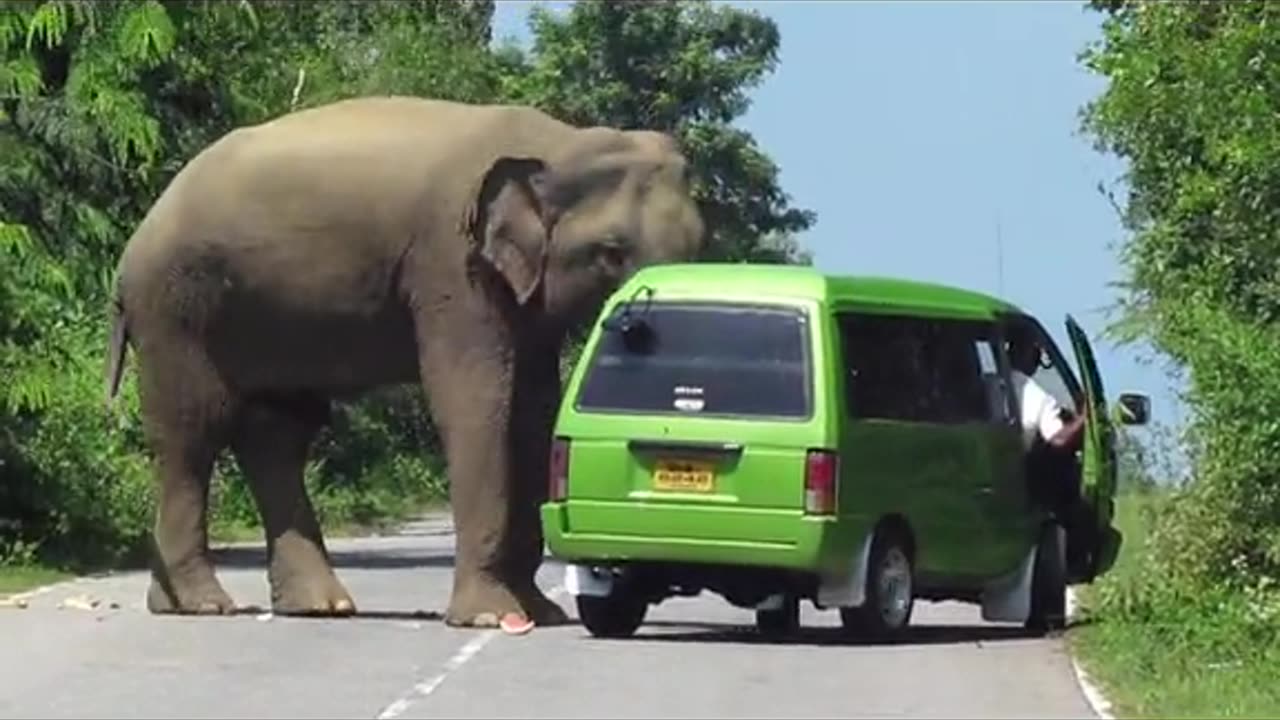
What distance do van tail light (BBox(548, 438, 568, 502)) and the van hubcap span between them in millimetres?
2021

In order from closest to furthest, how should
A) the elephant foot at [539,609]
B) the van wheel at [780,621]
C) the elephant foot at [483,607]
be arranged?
the elephant foot at [483,607] < the van wheel at [780,621] < the elephant foot at [539,609]

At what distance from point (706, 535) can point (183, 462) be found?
548 cm

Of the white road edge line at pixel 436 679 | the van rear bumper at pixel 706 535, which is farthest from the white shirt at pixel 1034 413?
the white road edge line at pixel 436 679

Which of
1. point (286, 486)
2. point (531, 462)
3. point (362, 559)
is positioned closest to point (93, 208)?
point (362, 559)

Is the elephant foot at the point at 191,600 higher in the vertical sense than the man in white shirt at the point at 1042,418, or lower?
lower

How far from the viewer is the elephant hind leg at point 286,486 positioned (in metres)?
24.8

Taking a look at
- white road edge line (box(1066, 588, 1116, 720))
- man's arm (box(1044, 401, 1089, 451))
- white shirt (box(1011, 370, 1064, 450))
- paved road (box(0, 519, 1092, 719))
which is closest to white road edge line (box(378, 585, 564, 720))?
paved road (box(0, 519, 1092, 719))

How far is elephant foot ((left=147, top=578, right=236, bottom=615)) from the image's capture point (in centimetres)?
2481

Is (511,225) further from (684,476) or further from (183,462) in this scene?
(183,462)

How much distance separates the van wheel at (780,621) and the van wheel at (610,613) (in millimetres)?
1010

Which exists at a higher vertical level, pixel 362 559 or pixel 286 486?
pixel 286 486

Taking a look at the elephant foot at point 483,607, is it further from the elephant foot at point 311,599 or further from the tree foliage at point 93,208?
the tree foliage at point 93,208

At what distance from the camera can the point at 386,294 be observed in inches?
941

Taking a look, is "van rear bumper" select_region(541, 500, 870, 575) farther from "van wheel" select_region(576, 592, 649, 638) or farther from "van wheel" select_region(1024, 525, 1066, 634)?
"van wheel" select_region(1024, 525, 1066, 634)
